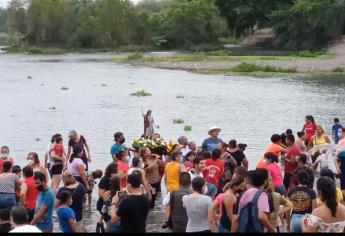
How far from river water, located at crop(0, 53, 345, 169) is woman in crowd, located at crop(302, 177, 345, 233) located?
13304 millimetres

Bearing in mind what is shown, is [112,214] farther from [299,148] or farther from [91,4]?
[91,4]

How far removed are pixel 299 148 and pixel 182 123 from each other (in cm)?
1741

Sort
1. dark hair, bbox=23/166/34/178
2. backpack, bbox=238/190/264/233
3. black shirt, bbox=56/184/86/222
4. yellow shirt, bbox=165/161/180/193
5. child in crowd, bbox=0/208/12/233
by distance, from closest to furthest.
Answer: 1. backpack, bbox=238/190/264/233
2. child in crowd, bbox=0/208/12/233
3. black shirt, bbox=56/184/86/222
4. dark hair, bbox=23/166/34/178
5. yellow shirt, bbox=165/161/180/193

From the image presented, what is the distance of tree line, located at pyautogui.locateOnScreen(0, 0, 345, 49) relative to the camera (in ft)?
320

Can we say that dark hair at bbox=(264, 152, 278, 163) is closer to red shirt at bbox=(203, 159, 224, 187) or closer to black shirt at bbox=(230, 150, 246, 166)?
red shirt at bbox=(203, 159, 224, 187)

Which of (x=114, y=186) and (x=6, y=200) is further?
(x=6, y=200)

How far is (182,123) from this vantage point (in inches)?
1298

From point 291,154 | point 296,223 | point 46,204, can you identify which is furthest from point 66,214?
point 291,154

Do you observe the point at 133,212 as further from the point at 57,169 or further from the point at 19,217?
the point at 57,169

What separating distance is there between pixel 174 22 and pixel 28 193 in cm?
11464

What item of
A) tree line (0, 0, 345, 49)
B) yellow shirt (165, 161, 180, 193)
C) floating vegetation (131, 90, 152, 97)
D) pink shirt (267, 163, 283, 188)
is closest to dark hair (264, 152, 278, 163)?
pink shirt (267, 163, 283, 188)

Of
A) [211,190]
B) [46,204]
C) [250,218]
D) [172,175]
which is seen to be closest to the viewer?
[250,218]

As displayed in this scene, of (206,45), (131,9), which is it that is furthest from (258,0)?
(131,9)

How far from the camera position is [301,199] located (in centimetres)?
1022
